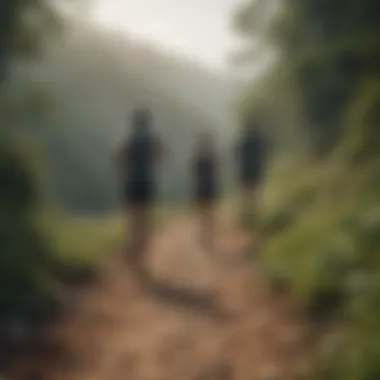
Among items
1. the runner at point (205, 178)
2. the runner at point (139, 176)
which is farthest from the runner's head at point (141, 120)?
the runner at point (205, 178)

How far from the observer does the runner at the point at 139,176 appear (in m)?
2.54

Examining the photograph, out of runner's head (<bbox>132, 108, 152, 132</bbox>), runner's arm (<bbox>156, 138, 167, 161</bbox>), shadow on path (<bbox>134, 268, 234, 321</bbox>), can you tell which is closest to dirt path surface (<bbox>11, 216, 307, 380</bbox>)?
shadow on path (<bbox>134, 268, 234, 321</bbox>)

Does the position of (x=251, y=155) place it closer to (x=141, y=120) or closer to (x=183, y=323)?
(x=141, y=120)

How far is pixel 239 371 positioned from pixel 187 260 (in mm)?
462

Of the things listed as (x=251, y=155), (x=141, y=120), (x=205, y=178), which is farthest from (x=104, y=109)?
(x=251, y=155)

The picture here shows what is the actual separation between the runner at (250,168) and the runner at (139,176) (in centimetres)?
28

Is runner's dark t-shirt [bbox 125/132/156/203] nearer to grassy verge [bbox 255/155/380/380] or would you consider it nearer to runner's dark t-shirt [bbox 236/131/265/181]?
runner's dark t-shirt [bbox 236/131/265/181]

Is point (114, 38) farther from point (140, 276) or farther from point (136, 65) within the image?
point (140, 276)

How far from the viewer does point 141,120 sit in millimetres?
2529

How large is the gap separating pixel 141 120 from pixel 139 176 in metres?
0.20

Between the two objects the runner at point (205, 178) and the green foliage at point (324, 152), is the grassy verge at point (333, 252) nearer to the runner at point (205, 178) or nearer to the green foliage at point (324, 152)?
the green foliage at point (324, 152)

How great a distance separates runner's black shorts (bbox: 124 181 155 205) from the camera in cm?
258

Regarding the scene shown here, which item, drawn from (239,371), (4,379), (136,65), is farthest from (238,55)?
(4,379)

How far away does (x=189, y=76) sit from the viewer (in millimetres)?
2645
